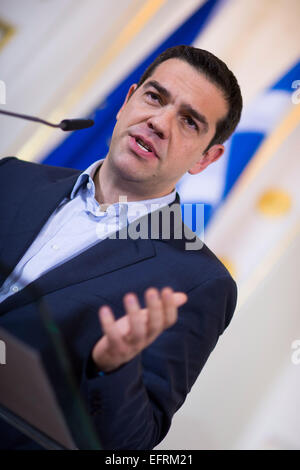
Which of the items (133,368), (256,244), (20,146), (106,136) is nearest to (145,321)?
(133,368)

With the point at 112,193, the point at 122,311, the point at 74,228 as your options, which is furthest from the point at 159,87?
the point at 122,311

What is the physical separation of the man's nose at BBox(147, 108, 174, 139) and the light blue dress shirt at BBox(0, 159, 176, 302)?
0.55ft

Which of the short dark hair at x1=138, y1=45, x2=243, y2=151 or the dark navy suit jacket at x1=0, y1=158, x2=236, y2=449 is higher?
the short dark hair at x1=138, y1=45, x2=243, y2=151

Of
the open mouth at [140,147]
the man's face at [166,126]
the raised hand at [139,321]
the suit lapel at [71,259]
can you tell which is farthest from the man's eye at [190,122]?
the raised hand at [139,321]

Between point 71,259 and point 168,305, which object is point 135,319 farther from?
point 71,259

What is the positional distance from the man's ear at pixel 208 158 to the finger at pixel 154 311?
0.69 meters

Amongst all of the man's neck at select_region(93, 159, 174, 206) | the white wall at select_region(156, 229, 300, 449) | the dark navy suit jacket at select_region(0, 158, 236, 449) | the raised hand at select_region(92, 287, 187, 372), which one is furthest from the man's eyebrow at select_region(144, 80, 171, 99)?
the raised hand at select_region(92, 287, 187, 372)

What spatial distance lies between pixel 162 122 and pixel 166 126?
14mm

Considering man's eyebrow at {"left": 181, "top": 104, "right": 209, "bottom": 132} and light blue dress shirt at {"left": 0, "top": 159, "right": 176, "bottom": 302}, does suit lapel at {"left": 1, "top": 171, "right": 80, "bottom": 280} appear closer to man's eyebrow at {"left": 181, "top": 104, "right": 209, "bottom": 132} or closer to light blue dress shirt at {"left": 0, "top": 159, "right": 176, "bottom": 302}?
light blue dress shirt at {"left": 0, "top": 159, "right": 176, "bottom": 302}

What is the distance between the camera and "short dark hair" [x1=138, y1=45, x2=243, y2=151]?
1.07 metres

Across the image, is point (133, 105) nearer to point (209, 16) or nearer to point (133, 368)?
point (209, 16)

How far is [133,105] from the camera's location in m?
1.12

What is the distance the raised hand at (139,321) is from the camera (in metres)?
0.52

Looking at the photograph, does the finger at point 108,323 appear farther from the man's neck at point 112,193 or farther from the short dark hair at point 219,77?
the short dark hair at point 219,77
